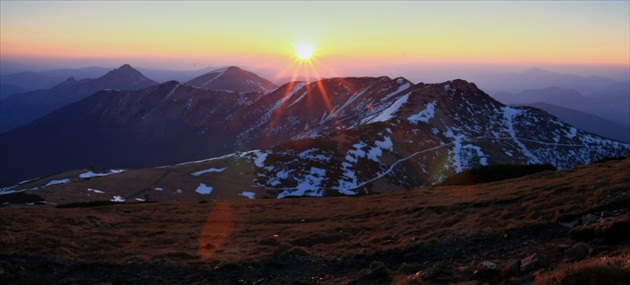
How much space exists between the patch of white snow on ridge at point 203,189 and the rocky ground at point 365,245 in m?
51.2

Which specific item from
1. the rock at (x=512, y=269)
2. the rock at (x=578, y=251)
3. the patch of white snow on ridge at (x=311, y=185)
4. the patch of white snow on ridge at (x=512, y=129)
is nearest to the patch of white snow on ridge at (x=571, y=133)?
the patch of white snow on ridge at (x=512, y=129)

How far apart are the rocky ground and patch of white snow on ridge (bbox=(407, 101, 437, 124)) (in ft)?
399

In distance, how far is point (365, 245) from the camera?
1839cm

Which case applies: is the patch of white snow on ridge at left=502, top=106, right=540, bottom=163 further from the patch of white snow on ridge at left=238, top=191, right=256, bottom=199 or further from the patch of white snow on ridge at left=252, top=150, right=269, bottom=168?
the patch of white snow on ridge at left=238, top=191, right=256, bottom=199

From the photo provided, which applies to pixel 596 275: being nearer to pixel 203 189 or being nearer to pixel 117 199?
pixel 117 199

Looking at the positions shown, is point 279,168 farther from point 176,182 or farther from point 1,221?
point 1,221

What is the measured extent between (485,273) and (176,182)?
266 ft

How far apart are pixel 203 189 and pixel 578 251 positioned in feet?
248

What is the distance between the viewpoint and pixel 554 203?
20.0m

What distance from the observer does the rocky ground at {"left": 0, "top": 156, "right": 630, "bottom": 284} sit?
40.4 feet

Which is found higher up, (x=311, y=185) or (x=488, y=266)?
(x=488, y=266)

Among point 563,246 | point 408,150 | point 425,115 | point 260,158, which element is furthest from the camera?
point 425,115

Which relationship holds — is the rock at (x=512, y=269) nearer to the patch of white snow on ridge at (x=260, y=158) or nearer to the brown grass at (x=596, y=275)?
the brown grass at (x=596, y=275)

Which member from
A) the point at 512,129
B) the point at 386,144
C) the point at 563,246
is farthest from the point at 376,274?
the point at 512,129
